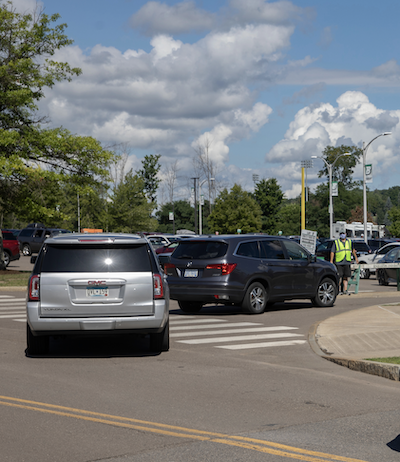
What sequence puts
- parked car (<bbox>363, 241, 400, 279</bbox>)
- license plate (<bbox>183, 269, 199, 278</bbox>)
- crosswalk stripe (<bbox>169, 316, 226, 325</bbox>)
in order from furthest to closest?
parked car (<bbox>363, 241, 400, 279</bbox>) → license plate (<bbox>183, 269, 199, 278</bbox>) → crosswalk stripe (<bbox>169, 316, 226, 325</bbox>)

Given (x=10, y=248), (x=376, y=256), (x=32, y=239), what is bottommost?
(x=376, y=256)

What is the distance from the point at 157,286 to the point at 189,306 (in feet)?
23.5

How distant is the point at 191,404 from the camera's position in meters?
6.88

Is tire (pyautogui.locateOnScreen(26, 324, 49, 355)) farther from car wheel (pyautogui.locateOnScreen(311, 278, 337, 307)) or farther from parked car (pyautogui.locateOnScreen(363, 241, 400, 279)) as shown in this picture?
parked car (pyautogui.locateOnScreen(363, 241, 400, 279))

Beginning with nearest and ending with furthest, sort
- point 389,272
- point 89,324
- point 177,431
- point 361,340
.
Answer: point 177,431
point 89,324
point 361,340
point 389,272

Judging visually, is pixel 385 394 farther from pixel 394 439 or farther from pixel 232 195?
pixel 232 195

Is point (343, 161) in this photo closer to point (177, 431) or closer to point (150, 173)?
point (150, 173)

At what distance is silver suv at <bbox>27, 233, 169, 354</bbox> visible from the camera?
9.34m

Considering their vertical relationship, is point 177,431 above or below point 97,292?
below

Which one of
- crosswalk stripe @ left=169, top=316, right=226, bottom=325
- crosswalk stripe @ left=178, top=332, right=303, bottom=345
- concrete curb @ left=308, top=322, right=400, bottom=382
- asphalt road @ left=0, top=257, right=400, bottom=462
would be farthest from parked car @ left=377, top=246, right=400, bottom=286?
concrete curb @ left=308, top=322, right=400, bottom=382

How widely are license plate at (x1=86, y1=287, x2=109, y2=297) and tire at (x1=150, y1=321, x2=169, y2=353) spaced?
1.12 meters

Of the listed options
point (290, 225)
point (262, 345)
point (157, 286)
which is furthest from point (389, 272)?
point (290, 225)

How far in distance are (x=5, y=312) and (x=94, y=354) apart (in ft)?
22.8

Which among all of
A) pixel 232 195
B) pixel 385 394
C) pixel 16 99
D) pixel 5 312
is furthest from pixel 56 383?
pixel 232 195
